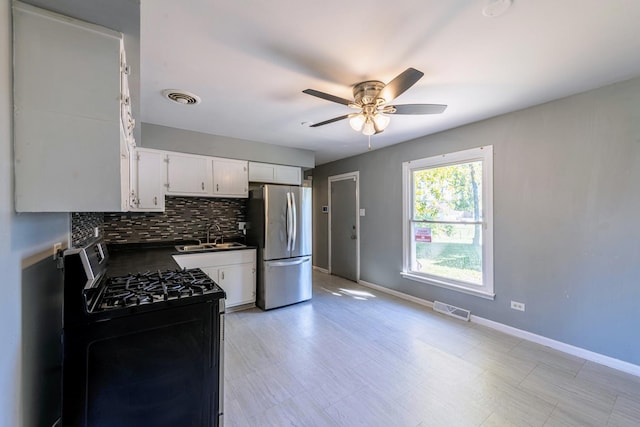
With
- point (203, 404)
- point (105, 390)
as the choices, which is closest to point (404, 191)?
point (203, 404)

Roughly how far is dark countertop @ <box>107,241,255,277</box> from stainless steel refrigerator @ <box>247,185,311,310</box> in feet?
1.07

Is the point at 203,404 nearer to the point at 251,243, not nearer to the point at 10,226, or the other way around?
→ the point at 10,226

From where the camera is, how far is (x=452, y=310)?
3.40 meters

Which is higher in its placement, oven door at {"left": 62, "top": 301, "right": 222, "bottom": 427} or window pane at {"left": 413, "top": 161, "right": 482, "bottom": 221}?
window pane at {"left": 413, "top": 161, "right": 482, "bottom": 221}

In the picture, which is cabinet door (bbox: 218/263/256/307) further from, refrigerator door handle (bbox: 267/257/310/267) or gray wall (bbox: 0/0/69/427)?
gray wall (bbox: 0/0/69/427)

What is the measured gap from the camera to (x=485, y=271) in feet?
10.3

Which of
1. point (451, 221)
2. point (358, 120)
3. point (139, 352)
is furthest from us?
point (451, 221)

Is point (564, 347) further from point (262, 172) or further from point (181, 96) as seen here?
point (181, 96)

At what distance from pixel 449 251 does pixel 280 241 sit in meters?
2.36

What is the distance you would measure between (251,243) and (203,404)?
261cm

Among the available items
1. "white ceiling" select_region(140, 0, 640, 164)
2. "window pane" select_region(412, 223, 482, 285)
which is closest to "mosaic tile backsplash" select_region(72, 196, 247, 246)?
"white ceiling" select_region(140, 0, 640, 164)

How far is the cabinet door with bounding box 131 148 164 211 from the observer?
3162mm

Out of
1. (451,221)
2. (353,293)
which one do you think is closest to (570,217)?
(451,221)

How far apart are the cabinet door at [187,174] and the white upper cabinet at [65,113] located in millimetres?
2413
